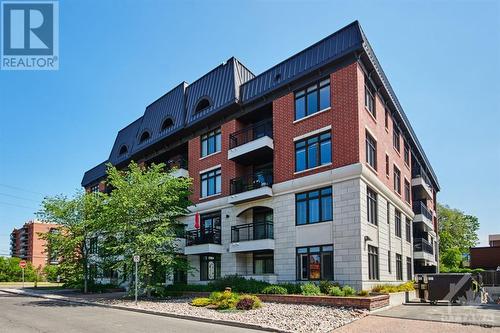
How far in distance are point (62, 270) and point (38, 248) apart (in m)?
120

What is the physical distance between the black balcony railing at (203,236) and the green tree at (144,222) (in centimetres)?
193

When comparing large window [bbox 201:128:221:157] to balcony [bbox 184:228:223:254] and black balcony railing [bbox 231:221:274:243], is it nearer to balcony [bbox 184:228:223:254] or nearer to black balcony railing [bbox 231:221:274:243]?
balcony [bbox 184:228:223:254]

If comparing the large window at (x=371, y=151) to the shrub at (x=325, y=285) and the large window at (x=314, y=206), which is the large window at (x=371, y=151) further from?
the shrub at (x=325, y=285)

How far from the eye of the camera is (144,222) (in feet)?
83.6

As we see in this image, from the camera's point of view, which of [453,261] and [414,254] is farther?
[453,261]

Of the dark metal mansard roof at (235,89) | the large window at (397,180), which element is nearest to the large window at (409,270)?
the large window at (397,180)

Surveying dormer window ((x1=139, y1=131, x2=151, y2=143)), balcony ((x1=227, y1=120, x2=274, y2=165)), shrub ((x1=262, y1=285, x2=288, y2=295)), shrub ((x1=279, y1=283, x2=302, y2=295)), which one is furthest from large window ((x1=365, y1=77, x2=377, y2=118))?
dormer window ((x1=139, y1=131, x2=151, y2=143))

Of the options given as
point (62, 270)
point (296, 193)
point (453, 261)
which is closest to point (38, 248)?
point (62, 270)

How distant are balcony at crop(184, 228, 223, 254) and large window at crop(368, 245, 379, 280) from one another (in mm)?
9504

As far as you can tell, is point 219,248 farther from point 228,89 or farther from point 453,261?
point 453,261

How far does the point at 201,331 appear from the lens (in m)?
13.2

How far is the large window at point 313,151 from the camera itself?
74.3 ft

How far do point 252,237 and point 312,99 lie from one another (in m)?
9.00

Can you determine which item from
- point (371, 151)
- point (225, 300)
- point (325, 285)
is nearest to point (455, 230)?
point (371, 151)
